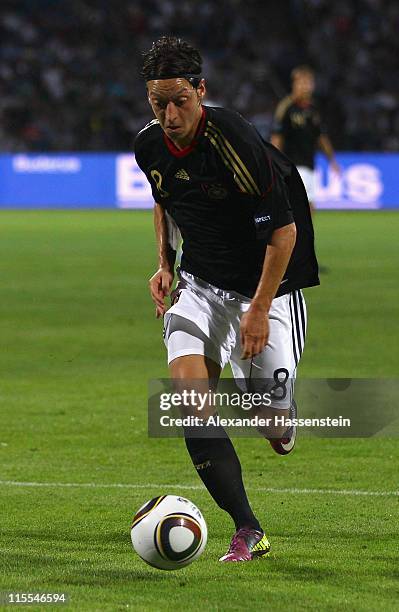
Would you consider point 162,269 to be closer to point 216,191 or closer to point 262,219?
point 216,191

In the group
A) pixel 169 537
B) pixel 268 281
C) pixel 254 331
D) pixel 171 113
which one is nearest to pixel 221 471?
pixel 169 537

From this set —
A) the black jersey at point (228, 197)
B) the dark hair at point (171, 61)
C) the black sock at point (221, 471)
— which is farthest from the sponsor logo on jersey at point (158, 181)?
the black sock at point (221, 471)

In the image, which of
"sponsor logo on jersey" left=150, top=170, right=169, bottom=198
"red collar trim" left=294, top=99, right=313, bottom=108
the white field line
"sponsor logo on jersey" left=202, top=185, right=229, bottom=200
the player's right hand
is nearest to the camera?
"sponsor logo on jersey" left=202, top=185, right=229, bottom=200

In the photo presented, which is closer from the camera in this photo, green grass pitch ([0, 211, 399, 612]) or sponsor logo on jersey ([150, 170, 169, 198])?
green grass pitch ([0, 211, 399, 612])

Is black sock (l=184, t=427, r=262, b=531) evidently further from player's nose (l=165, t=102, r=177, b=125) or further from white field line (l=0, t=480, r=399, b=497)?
white field line (l=0, t=480, r=399, b=497)

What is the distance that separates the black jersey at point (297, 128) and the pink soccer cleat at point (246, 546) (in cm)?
1319

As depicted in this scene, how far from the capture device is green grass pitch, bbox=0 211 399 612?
4797 mm

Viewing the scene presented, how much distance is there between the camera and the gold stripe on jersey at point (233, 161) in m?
5.11

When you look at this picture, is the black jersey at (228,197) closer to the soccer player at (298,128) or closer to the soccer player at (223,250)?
the soccer player at (223,250)

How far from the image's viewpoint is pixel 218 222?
5461mm

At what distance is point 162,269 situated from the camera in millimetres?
5871

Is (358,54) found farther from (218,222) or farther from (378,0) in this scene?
(218,222)

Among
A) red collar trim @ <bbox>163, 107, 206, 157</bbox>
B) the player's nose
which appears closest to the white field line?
red collar trim @ <bbox>163, 107, 206, 157</bbox>

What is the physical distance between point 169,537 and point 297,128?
13.9 meters
